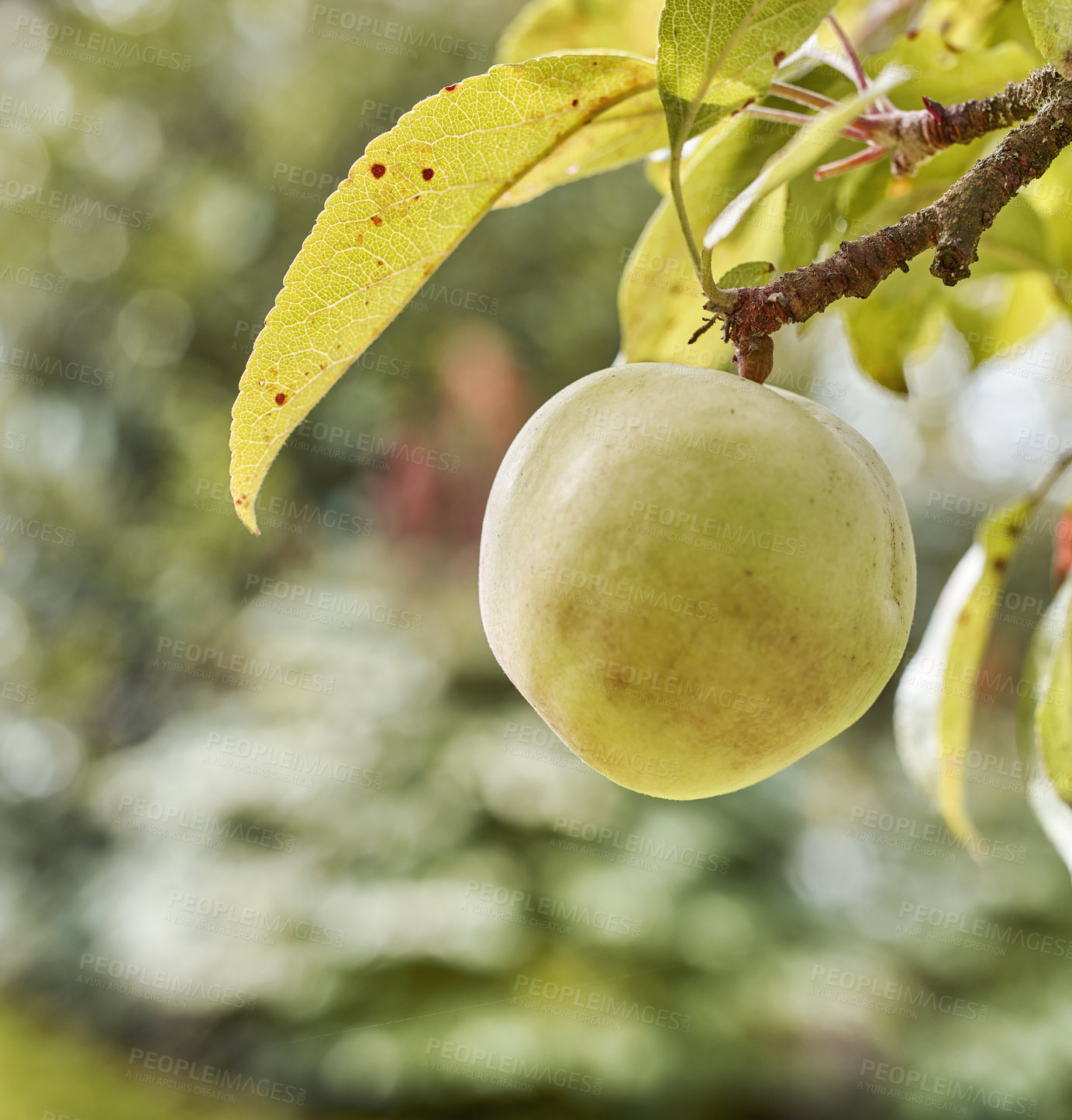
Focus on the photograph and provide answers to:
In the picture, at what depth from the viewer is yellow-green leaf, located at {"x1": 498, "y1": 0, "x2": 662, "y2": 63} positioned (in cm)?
54

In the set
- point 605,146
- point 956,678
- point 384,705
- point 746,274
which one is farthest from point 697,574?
point 384,705

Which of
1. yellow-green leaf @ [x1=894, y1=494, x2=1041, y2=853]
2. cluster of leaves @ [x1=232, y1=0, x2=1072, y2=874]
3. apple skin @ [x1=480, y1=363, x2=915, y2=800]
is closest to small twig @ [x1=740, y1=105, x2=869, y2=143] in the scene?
cluster of leaves @ [x1=232, y1=0, x2=1072, y2=874]

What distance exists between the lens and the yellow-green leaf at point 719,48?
0.97ft

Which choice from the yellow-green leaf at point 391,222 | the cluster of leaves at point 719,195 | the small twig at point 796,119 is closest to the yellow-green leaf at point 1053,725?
the cluster of leaves at point 719,195

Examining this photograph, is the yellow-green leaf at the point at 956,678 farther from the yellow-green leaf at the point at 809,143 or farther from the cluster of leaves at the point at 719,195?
the yellow-green leaf at the point at 809,143

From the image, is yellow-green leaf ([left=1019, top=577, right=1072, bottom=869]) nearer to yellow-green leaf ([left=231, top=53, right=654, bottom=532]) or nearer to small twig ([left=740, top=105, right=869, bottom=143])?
small twig ([left=740, top=105, right=869, bottom=143])

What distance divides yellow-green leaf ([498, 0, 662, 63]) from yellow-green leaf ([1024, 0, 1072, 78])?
29 centimetres

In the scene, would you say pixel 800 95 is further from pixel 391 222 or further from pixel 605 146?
pixel 391 222

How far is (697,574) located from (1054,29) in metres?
0.21

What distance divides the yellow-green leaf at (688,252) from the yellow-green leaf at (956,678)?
0.21 meters

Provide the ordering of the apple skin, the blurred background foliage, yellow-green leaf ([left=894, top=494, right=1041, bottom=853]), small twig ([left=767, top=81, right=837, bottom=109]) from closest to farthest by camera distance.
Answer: the apple skin
small twig ([left=767, top=81, right=837, bottom=109])
yellow-green leaf ([left=894, top=494, right=1041, bottom=853])
the blurred background foliage

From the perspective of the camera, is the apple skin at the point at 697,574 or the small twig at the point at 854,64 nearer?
the apple skin at the point at 697,574

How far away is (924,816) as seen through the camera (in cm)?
299

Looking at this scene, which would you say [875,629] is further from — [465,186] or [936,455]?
[936,455]
